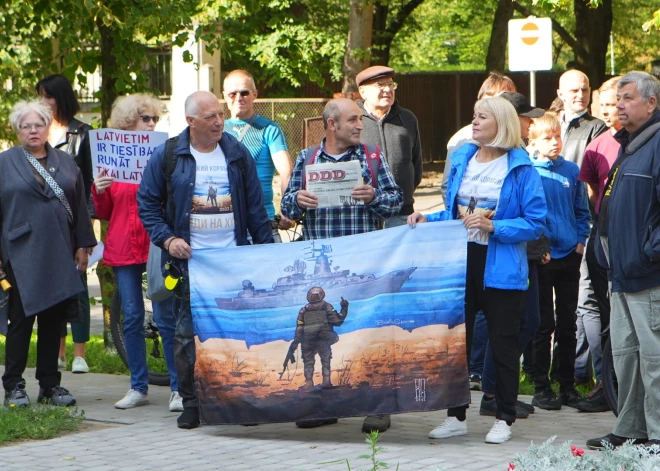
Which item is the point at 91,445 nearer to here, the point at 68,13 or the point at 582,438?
the point at 582,438

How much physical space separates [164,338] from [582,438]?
2853mm

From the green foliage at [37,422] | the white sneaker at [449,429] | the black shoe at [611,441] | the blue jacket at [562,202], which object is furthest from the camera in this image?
the blue jacket at [562,202]

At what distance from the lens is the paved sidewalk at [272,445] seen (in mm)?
5984

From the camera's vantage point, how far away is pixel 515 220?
6.31 meters

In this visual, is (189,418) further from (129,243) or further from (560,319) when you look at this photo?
(560,319)

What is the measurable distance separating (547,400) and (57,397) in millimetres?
3370

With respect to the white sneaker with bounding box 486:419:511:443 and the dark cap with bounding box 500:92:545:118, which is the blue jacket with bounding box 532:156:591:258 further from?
the white sneaker with bounding box 486:419:511:443

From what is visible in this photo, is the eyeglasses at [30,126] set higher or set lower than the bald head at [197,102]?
lower

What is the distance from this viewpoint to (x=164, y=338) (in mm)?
7621

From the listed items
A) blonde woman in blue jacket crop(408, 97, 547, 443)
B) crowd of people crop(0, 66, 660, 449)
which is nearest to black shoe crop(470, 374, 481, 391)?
crowd of people crop(0, 66, 660, 449)

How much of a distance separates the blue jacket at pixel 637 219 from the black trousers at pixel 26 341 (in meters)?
3.85

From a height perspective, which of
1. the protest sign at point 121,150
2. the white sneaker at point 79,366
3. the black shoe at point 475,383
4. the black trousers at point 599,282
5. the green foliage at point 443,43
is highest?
the green foliage at point 443,43

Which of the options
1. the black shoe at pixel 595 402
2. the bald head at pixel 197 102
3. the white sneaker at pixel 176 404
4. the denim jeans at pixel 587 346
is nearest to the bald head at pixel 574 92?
the denim jeans at pixel 587 346

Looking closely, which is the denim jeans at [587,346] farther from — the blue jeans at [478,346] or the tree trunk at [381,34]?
the tree trunk at [381,34]
